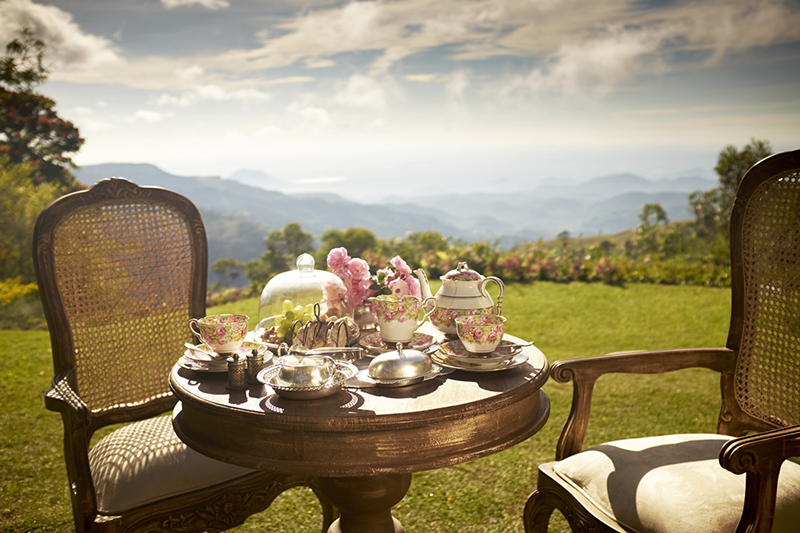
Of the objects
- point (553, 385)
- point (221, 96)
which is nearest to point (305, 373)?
point (553, 385)

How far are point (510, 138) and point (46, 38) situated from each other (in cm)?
1441

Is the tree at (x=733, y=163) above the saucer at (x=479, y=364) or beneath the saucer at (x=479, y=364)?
above

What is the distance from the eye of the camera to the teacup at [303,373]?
49.6 inches

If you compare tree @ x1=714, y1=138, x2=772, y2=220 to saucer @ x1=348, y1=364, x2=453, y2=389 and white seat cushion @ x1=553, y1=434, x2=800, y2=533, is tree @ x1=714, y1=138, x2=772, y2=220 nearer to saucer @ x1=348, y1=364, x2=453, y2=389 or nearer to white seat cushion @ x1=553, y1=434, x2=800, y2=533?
white seat cushion @ x1=553, y1=434, x2=800, y2=533

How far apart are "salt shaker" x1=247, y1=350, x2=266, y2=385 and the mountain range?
4.64 ft

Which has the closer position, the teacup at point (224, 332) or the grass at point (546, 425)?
the teacup at point (224, 332)

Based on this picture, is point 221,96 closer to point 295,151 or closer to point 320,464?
point 295,151

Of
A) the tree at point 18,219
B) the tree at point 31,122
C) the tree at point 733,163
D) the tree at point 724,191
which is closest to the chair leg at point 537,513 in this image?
the tree at point 18,219

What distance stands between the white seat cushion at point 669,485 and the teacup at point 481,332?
1.43 ft

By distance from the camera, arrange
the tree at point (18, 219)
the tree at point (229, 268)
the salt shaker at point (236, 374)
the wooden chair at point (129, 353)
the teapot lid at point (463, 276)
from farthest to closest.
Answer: the tree at point (229, 268) < the tree at point (18, 219) < the teapot lid at point (463, 276) < the wooden chair at point (129, 353) < the salt shaker at point (236, 374)

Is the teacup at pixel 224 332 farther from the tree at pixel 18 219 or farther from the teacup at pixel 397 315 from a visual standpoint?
the tree at pixel 18 219

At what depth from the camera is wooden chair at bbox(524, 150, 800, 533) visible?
4.33 ft

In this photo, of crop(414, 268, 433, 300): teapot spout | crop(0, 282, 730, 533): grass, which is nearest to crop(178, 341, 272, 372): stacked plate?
crop(414, 268, 433, 300): teapot spout

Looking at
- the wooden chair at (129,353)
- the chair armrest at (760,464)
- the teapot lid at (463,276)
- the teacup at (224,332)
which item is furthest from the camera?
the teapot lid at (463,276)
